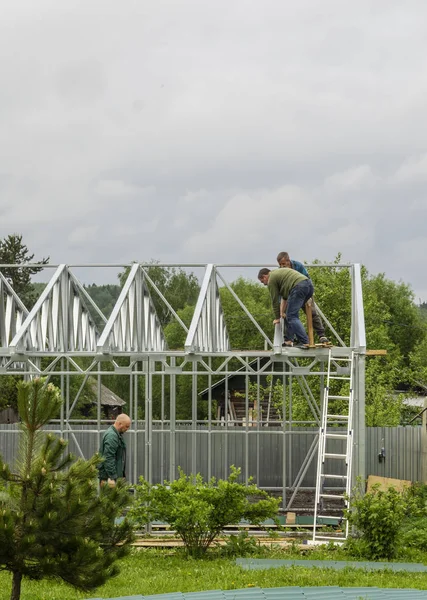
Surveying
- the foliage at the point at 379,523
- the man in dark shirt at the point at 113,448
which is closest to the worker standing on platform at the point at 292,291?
the foliage at the point at 379,523

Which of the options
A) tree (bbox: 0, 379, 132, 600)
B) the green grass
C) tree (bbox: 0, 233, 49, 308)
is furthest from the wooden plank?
tree (bbox: 0, 233, 49, 308)

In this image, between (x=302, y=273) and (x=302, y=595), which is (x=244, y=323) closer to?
(x=302, y=273)

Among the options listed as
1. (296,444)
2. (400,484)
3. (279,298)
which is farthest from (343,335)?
(279,298)

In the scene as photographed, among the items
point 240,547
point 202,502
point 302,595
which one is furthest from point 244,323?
point 302,595

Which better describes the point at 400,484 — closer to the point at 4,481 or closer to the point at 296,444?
the point at 296,444

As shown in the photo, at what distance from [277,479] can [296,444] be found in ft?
3.22

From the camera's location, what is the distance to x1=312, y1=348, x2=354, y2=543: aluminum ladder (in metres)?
14.3

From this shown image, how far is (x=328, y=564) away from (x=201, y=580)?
192 cm

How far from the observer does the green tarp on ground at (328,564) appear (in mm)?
11414

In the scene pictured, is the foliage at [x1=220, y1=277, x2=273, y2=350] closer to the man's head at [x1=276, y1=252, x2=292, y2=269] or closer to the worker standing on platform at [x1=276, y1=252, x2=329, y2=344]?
the worker standing on platform at [x1=276, y1=252, x2=329, y2=344]

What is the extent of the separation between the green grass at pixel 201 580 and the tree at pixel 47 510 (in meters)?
1.99

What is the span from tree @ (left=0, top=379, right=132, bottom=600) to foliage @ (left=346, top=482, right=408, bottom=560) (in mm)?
5329

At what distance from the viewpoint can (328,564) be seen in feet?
38.4

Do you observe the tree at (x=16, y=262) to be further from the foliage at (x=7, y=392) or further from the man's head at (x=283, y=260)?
the man's head at (x=283, y=260)
